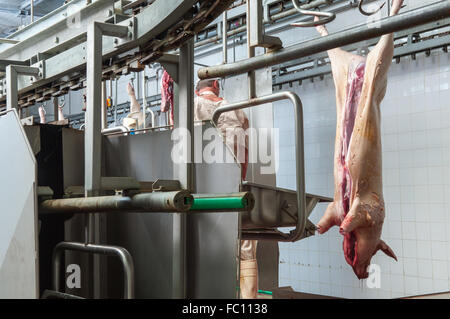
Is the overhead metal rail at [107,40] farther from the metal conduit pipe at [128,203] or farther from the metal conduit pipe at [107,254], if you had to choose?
the metal conduit pipe at [107,254]

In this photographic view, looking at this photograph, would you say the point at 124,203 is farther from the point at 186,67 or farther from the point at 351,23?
the point at 351,23

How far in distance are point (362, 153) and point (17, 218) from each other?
224 cm

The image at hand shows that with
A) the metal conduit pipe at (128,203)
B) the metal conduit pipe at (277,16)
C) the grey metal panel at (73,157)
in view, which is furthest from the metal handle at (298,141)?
the metal conduit pipe at (277,16)

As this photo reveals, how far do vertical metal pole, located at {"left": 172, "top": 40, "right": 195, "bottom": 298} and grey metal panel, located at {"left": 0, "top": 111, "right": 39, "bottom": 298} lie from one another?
511 millimetres

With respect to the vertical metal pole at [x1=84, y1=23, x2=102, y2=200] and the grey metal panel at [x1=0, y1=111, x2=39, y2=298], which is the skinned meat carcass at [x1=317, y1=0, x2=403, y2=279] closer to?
the vertical metal pole at [x1=84, y1=23, x2=102, y2=200]

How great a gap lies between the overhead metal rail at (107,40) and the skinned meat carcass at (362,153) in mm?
1702

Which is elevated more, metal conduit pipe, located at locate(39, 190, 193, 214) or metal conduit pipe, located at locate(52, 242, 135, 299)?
metal conduit pipe, located at locate(39, 190, 193, 214)

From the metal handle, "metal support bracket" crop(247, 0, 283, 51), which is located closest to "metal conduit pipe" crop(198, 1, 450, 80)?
"metal support bracket" crop(247, 0, 283, 51)

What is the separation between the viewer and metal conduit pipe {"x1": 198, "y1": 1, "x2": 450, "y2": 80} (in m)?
1.30

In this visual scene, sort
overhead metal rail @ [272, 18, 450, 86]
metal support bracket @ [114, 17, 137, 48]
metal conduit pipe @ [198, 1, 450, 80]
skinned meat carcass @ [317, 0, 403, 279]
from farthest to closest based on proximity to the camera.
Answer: overhead metal rail @ [272, 18, 450, 86] < skinned meat carcass @ [317, 0, 403, 279] < metal support bracket @ [114, 17, 137, 48] < metal conduit pipe @ [198, 1, 450, 80]

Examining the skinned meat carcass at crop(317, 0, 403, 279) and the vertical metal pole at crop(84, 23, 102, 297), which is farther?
the skinned meat carcass at crop(317, 0, 403, 279)

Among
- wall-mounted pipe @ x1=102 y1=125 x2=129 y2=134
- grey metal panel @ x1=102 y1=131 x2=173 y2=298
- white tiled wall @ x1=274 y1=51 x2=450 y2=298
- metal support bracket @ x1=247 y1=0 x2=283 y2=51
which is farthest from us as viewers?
white tiled wall @ x1=274 y1=51 x2=450 y2=298

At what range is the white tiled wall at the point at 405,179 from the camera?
3.74m

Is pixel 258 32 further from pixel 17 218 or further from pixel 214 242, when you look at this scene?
pixel 17 218
